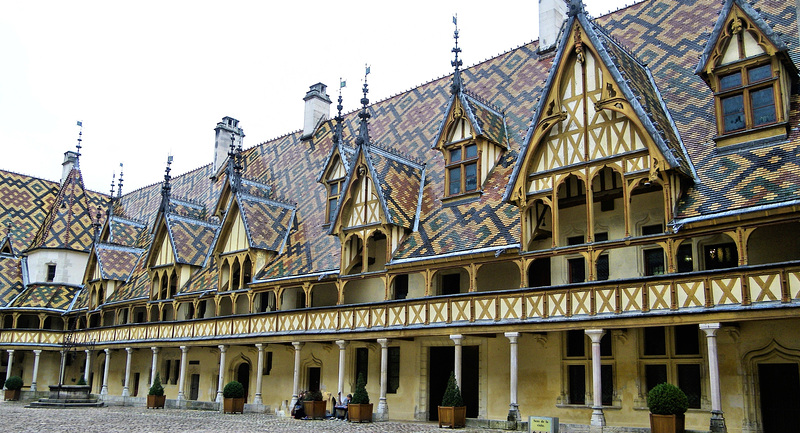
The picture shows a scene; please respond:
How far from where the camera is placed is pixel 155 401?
32.4 meters

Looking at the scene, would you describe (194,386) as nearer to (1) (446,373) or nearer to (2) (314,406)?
(2) (314,406)

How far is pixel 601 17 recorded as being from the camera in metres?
27.3

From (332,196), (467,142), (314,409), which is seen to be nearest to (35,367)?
(332,196)

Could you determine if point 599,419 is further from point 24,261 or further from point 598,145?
point 24,261

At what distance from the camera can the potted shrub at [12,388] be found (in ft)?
133

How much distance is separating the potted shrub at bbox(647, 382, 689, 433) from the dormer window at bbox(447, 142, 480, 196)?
1043 cm

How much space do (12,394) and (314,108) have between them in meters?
22.8

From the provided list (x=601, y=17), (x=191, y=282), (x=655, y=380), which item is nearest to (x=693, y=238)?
(x=655, y=380)

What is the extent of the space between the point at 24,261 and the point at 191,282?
1948 cm

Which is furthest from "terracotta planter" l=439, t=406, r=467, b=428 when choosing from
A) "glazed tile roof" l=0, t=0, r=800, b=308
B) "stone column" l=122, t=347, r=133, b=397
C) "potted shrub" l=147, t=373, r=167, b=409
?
"stone column" l=122, t=347, r=133, b=397

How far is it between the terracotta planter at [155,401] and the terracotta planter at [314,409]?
10502 millimetres

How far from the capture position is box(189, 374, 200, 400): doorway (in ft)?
117

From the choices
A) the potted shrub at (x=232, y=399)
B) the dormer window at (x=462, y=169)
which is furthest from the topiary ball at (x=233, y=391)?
the dormer window at (x=462, y=169)

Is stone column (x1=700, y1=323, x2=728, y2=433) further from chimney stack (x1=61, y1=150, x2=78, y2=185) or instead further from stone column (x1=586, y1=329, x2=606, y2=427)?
chimney stack (x1=61, y1=150, x2=78, y2=185)
